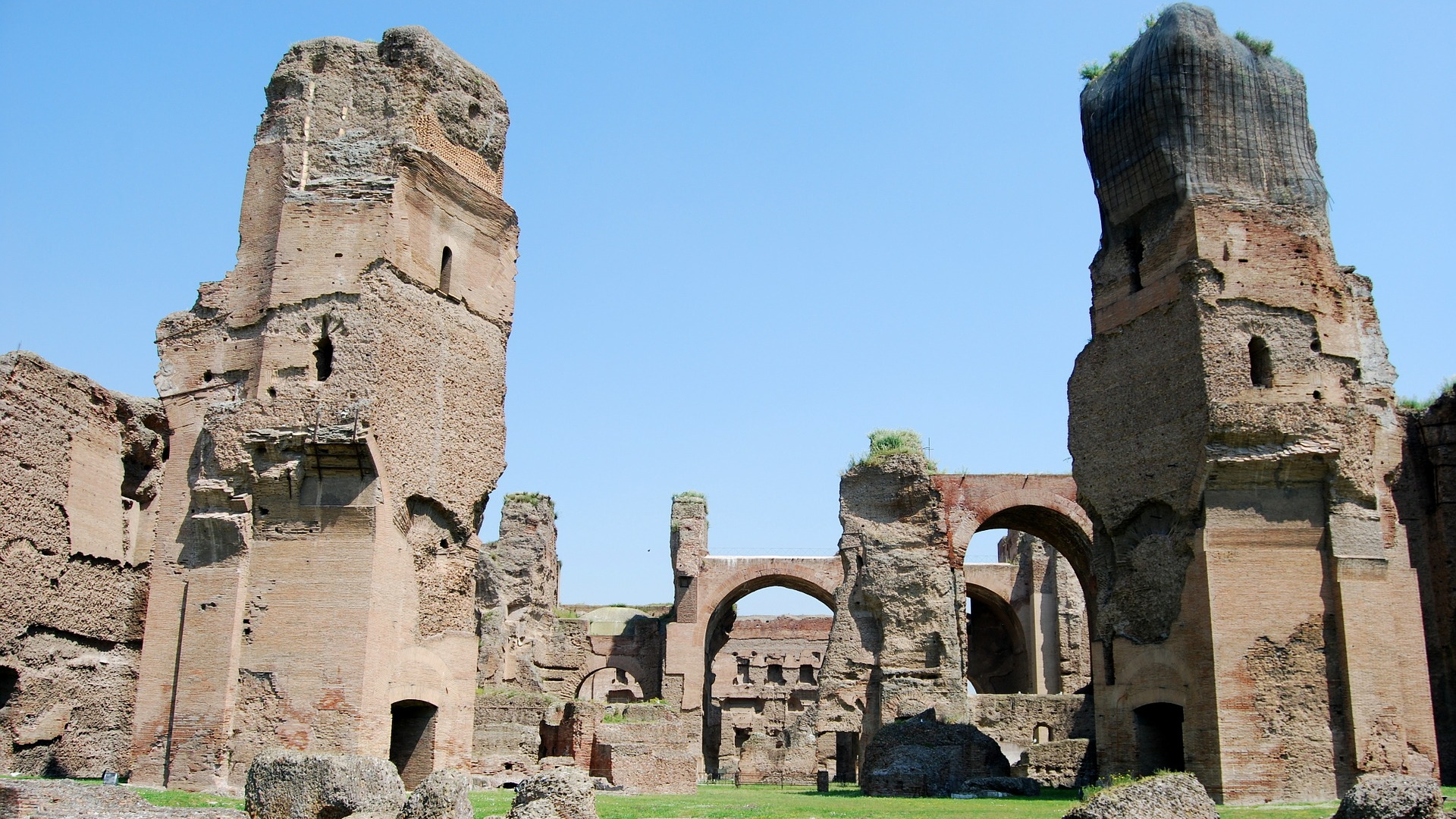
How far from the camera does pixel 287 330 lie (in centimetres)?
1422

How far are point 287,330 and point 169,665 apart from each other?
3793 mm

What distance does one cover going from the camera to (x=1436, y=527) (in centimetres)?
1758

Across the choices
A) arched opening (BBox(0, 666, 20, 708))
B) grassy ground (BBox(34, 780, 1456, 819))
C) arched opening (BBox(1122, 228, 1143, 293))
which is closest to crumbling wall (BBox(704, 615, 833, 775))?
grassy ground (BBox(34, 780, 1456, 819))

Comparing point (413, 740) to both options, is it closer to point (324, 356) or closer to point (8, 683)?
point (8, 683)

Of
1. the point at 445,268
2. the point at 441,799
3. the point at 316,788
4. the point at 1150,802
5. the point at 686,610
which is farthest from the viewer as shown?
the point at 686,610

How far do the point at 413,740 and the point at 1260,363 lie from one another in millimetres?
10578

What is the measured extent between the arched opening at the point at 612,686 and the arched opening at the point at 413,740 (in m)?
20.2

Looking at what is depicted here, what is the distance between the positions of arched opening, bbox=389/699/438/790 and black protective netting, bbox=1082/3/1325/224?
10.8 metres

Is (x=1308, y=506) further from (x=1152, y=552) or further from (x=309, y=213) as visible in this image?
(x=309, y=213)

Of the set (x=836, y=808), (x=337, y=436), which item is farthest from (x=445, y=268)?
(x=836, y=808)

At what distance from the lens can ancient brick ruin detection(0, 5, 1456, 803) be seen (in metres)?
13.4

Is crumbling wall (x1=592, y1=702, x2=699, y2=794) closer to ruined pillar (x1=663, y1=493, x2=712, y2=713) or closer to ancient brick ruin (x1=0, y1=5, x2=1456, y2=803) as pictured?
ancient brick ruin (x1=0, y1=5, x2=1456, y2=803)

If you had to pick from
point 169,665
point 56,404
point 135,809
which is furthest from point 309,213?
point 135,809

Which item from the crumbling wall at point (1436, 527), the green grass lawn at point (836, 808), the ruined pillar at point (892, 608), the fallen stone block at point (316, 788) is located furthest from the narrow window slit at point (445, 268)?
the crumbling wall at point (1436, 527)
